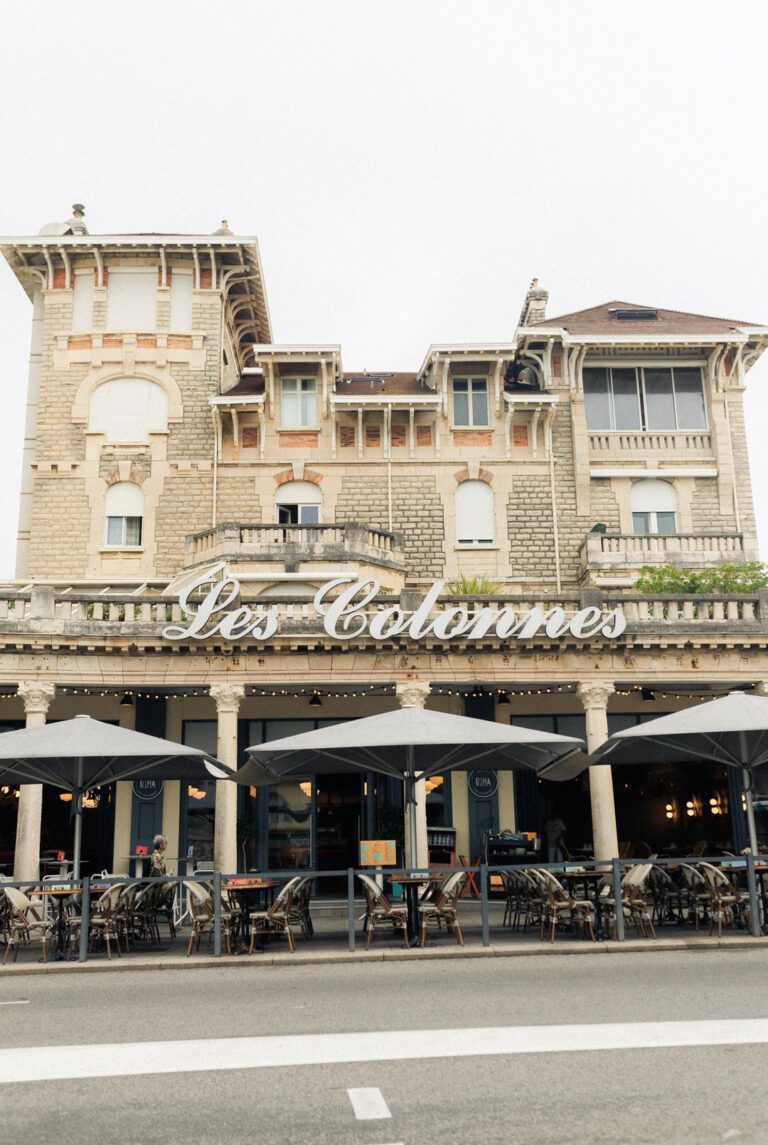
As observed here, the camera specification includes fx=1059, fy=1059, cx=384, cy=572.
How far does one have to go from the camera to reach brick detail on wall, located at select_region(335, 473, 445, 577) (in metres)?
29.6

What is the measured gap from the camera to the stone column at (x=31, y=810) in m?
19.1

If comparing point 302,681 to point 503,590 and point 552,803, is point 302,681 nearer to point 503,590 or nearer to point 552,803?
point 552,803

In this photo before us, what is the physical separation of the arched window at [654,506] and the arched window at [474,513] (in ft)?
13.8

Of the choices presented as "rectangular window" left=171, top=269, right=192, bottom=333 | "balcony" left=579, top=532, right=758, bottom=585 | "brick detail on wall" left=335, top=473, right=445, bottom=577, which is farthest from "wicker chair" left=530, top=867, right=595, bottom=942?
"rectangular window" left=171, top=269, right=192, bottom=333

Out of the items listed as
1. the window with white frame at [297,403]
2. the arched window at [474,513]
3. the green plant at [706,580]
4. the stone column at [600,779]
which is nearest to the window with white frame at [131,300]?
the window with white frame at [297,403]

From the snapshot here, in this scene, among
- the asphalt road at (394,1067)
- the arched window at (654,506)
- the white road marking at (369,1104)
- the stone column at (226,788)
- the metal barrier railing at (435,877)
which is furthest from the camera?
the arched window at (654,506)

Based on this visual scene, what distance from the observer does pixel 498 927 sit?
16.5m

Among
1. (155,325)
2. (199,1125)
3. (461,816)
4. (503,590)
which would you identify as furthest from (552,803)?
(199,1125)

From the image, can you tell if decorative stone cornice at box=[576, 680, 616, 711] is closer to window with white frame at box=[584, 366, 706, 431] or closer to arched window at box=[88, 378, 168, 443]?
window with white frame at box=[584, 366, 706, 431]

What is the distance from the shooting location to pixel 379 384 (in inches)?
1268

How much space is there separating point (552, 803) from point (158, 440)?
14.7 metres

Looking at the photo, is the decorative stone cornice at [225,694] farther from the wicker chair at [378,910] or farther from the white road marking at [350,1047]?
the white road marking at [350,1047]

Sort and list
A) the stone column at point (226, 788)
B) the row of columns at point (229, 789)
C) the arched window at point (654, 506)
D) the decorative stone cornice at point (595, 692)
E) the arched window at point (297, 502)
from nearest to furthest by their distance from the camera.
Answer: the row of columns at point (229, 789) < the stone column at point (226, 788) < the decorative stone cornice at point (595, 692) < the arched window at point (297, 502) < the arched window at point (654, 506)

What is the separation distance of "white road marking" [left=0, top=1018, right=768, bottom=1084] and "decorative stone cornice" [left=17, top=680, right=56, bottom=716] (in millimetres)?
Answer: 12862
